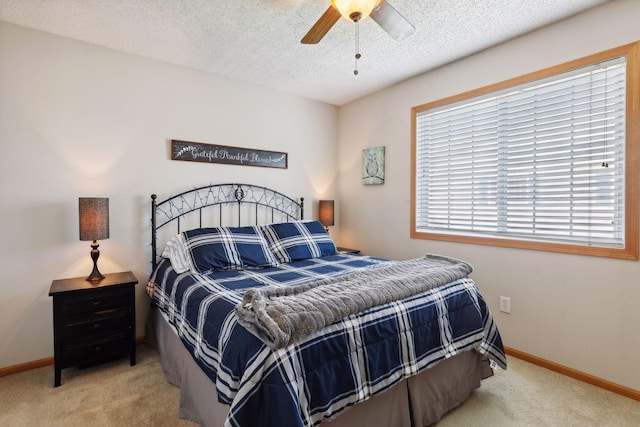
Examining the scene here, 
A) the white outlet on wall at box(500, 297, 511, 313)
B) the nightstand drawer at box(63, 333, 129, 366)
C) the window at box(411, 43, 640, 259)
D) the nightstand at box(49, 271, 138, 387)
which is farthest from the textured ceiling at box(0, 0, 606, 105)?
the nightstand drawer at box(63, 333, 129, 366)

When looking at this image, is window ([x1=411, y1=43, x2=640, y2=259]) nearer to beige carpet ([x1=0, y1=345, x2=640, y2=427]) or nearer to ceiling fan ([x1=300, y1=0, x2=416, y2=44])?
beige carpet ([x1=0, y1=345, x2=640, y2=427])

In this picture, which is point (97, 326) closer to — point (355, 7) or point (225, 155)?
point (225, 155)

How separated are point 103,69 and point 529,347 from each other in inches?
163

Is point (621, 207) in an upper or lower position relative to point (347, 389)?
upper

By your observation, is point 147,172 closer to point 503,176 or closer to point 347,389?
point 347,389

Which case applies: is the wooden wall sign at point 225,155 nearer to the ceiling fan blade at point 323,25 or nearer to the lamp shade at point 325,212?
the lamp shade at point 325,212

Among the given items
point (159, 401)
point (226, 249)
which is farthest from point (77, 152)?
point (159, 401)

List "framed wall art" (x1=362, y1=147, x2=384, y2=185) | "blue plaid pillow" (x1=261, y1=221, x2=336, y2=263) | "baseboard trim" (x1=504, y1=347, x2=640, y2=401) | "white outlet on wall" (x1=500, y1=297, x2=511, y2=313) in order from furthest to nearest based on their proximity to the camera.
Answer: "framed wall art" (x1=362, y1=147, x2=384, y2=185)
"blue plaid pillow" (x1=261, y1=221, x2=336, y2=263)
"white outlet on wall" (x1=500, y1=297, x2=511, y2=313)
"baseboard trim" (x1=504, y1=347, x2=640, y2=401)

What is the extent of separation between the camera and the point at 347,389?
1365 millimetres

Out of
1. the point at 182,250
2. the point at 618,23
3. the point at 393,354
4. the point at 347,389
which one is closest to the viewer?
the point at 347,389

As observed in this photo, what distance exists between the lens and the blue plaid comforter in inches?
47.2

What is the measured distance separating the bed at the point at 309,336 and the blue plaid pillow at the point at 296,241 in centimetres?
11

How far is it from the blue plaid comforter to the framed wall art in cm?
181

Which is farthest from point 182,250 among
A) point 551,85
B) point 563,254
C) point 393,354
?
point 551,85
